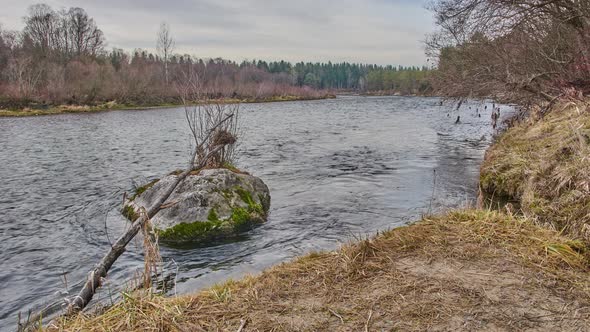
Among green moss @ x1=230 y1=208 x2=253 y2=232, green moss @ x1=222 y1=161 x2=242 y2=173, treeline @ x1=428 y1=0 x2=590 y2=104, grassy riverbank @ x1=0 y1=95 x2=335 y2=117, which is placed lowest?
green moss @ x1=230 y1=208 x2=253 y2=232

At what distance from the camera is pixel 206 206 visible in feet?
27.0

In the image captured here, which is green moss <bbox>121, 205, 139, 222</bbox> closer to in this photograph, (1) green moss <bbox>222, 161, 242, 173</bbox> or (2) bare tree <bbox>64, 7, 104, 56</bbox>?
(1) green moss <bbox>222, 161, 242, 173</bbox>

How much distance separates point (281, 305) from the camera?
124 inches

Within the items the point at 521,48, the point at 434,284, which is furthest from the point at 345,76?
the point at 434,284

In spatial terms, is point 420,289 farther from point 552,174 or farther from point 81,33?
point 81,33

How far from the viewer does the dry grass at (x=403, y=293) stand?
9.47 ft

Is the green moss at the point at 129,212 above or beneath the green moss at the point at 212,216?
beneath

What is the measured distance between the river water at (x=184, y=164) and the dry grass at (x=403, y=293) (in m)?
2.04

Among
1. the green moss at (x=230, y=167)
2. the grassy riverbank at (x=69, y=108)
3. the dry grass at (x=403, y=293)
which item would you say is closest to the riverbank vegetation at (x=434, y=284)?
the dry grass at (x=403, y=293)

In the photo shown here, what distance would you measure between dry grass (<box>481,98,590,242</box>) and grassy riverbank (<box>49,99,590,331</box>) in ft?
0.18

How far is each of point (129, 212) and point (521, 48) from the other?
46.1 feet

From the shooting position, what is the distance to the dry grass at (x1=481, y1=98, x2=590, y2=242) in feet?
15.8

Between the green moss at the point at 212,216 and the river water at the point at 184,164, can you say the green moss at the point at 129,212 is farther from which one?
the green moss at the point at 212,216

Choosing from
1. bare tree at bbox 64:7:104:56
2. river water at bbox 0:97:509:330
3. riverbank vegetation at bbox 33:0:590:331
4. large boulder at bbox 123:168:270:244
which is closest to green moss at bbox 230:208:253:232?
large boulder at bbox 123:168:270:244
